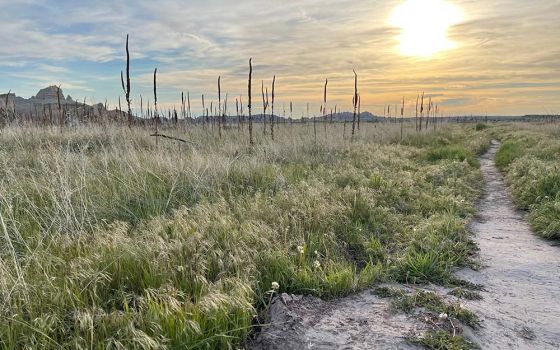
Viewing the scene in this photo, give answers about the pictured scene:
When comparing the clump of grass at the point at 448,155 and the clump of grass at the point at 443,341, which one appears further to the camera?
the clump of grass at the point at 448,155

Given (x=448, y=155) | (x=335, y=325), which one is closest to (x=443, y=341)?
(x=335, y=325)

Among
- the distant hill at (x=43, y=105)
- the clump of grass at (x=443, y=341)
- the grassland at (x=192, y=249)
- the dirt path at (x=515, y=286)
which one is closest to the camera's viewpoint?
the grassland at (x=192, y=249)

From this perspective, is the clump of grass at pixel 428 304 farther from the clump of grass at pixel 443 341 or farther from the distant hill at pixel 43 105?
the distant hill at pixel 43 105

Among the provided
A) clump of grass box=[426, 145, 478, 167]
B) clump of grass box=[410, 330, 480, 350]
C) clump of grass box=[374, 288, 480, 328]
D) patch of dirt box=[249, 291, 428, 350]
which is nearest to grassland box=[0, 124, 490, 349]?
patch of dirt box=[249, 291, 428, 350]

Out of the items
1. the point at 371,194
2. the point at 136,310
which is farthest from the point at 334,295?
the point at 371,194

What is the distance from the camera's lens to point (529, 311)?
3.50 m

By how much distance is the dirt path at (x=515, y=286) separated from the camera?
3.04 m

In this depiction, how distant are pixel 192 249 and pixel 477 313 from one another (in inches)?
99.6

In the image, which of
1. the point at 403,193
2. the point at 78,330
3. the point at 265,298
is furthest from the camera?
the point at 403,193

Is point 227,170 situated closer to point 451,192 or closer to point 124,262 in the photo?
point 124,262

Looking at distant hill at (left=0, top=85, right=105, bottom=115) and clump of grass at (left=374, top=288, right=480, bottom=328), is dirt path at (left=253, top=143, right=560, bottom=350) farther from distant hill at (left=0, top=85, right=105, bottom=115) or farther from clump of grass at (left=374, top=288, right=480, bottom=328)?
distant hill at (left=0, top=85, right=105, bottom=115)

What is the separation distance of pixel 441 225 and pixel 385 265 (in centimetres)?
158

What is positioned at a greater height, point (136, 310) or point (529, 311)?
point (136, 310)

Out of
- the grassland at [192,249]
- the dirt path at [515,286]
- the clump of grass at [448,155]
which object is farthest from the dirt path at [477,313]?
the clump of grass at [448,155]
